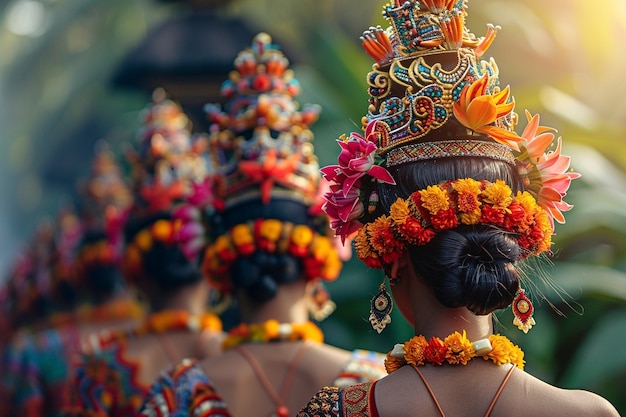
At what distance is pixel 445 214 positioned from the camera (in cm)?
232

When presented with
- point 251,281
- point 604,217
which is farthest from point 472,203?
point 604,217

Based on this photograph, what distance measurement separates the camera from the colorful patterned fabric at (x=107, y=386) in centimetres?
480

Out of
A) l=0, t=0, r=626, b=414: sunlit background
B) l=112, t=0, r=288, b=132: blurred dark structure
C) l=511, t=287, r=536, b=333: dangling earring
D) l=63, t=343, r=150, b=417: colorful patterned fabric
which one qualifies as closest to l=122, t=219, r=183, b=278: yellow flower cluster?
l=63, t=343, r=150, b=417: colorful patterned fabric

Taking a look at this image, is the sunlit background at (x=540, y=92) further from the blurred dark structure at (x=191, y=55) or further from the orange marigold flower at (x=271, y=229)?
the orange marigold flower at (x=271, y=229)

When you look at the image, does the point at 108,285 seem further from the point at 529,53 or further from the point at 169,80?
the point at 529,53

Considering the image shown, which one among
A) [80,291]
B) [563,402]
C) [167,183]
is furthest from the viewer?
[80,291]

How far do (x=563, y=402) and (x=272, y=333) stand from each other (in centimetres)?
155

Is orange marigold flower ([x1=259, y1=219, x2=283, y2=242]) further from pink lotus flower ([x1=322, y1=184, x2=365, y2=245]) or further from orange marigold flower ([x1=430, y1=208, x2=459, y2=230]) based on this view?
orange marigold flower ([x1=430, y1=208, x2=459, y2=230])

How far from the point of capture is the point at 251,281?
373cm

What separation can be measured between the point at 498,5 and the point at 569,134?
79.8 inches

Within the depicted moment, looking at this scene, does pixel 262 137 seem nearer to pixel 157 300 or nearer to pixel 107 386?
pixel 157 300

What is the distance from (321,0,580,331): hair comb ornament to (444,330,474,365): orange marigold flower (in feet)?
0.55

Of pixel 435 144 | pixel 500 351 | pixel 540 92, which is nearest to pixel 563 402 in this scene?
pixel 500 351

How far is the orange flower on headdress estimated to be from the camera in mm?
2430
